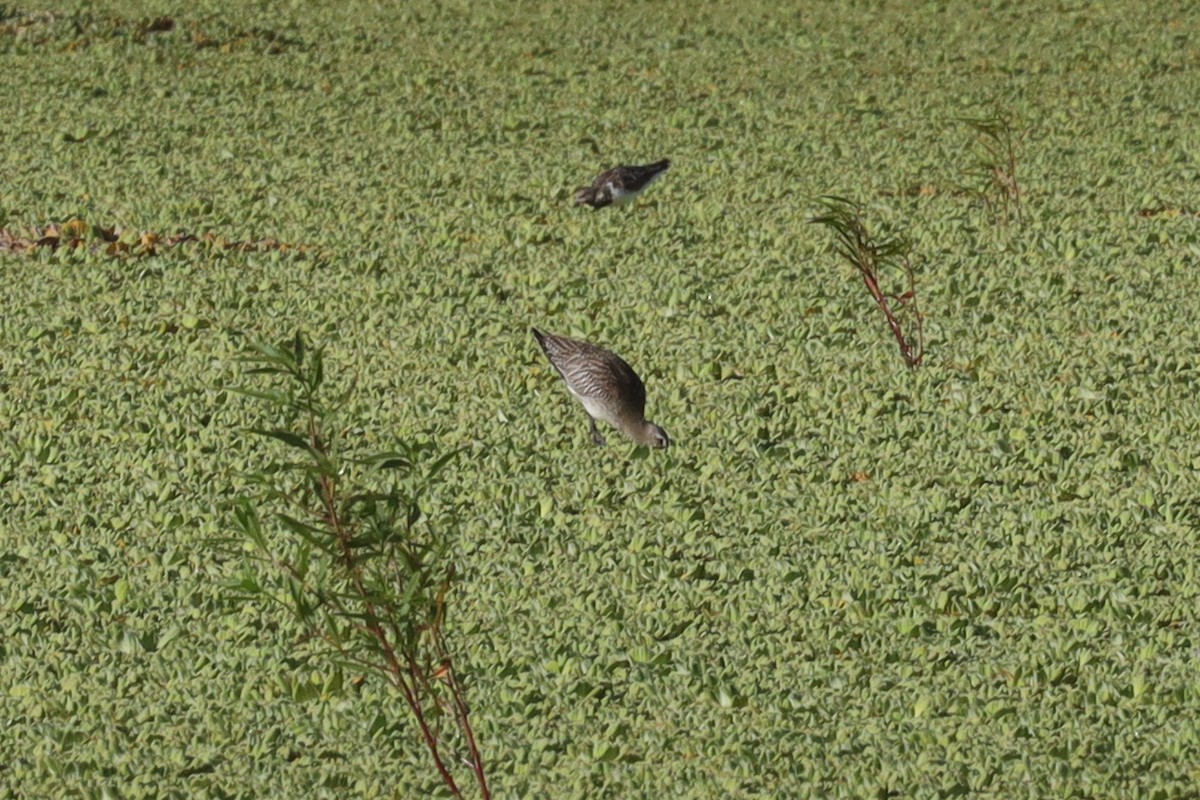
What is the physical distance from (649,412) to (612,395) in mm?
473

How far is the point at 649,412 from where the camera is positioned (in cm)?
648

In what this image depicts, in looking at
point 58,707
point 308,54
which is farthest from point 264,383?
point 308,54

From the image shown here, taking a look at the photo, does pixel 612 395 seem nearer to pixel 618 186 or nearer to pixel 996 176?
pixel 618 186

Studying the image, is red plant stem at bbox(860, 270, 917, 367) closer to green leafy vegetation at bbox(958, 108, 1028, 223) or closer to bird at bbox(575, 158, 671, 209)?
green leafy vegetation at bbox(958, 108, 1028, 223)

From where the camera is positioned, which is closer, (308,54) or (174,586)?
(174,586)

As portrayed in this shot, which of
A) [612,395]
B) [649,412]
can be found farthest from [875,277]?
[612,395]

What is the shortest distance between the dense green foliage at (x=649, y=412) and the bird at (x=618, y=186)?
10 centimetres

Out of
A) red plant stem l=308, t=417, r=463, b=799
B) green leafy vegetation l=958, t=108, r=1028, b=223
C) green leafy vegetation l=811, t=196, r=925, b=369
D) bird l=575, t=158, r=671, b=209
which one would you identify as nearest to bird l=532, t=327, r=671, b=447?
green leafy vegetation l=811, t=196, r=925, b=369

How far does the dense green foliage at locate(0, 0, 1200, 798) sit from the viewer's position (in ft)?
14.6

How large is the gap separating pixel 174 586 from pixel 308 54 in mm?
7497

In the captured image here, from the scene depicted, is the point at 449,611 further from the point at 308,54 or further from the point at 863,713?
the point at 308,54

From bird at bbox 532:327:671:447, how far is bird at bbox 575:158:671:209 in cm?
253

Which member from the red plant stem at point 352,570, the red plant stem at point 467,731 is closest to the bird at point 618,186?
the red plant stem at point 467,731

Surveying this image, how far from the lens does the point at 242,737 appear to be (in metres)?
4.45
